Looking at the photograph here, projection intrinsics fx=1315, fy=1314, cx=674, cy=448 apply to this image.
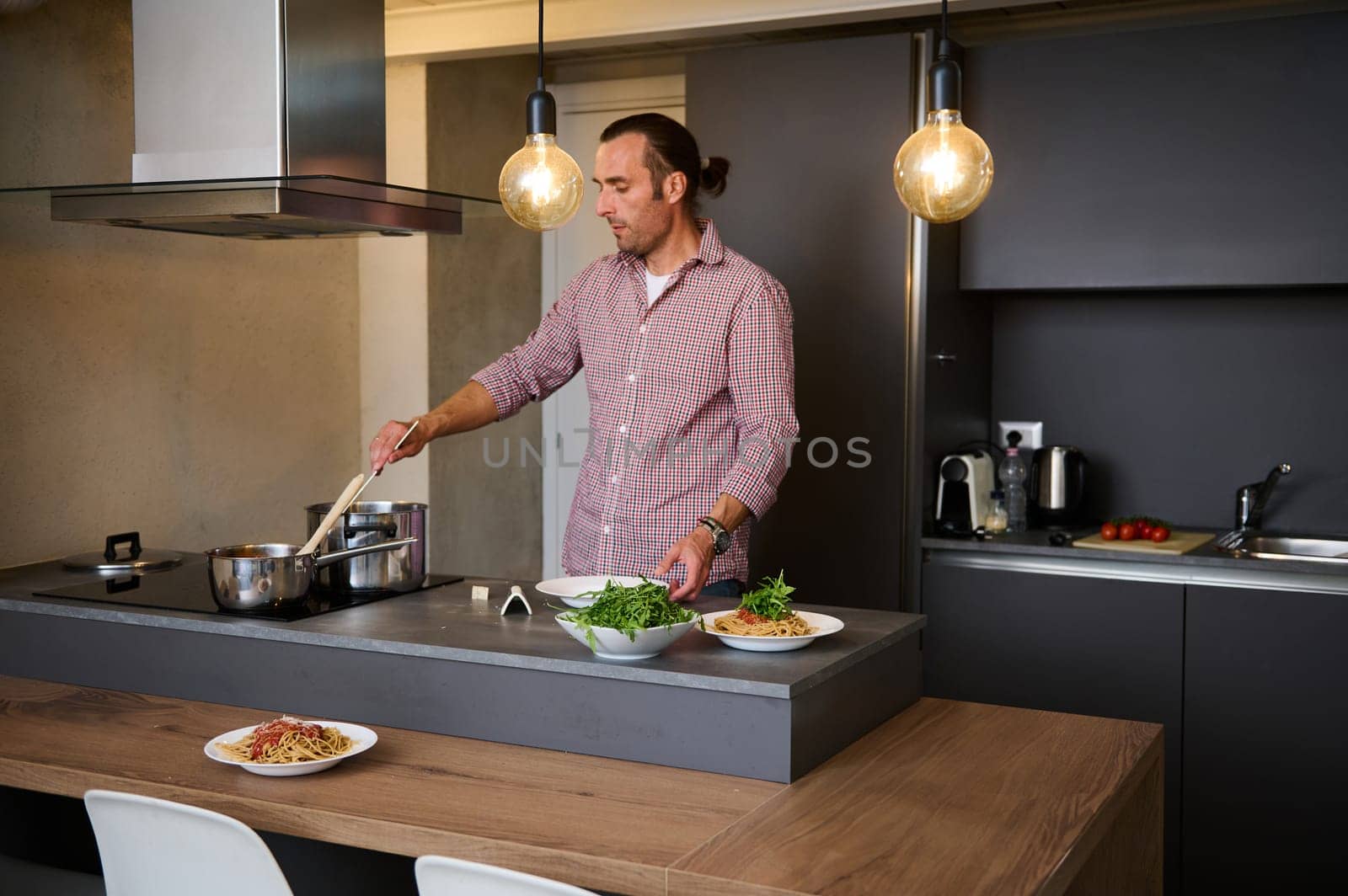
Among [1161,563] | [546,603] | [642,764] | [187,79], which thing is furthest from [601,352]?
[1161,563]

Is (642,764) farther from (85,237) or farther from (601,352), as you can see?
(85,237)

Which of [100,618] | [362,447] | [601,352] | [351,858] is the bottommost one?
[351,858]

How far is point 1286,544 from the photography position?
147 inches

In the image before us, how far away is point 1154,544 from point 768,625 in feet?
6.07

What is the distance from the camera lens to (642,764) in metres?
2.02

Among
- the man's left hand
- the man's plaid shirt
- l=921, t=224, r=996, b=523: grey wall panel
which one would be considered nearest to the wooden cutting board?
l=921, t=224, r=996, b=523: grey wall panel

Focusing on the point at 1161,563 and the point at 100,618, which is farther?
the point at 1161,563

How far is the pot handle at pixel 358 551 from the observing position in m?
2.42

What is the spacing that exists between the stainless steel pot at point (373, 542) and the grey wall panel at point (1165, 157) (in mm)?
1933

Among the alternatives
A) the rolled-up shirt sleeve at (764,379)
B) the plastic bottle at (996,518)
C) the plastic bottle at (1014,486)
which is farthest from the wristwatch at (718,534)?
the plastic bottle at (1014,486)

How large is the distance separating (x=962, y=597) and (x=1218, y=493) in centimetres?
92

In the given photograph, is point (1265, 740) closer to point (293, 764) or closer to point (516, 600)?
point (516, 600)

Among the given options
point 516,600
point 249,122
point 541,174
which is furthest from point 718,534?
point 249,122

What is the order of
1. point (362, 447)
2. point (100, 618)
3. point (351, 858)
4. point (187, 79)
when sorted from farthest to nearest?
point (362, 447) < point (187, 79) < point (100, 618) < point (351, 858)
